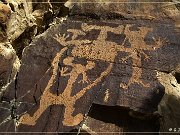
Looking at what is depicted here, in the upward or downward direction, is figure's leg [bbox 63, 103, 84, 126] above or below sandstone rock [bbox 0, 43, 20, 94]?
below

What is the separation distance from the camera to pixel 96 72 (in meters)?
4.23

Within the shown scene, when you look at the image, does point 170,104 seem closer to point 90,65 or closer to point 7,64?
point 90,65

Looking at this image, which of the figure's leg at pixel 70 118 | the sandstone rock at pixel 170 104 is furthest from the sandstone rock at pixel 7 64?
the sandstone rock at pixel 170 104

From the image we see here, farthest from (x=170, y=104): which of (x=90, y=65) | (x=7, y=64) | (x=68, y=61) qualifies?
(x=7, y=64)

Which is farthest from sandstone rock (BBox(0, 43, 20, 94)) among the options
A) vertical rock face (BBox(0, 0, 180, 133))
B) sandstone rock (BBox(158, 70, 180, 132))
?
sandstone rock (BBox(158, 70, 180, 132))

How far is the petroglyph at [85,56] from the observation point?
Answer: 3998 mm

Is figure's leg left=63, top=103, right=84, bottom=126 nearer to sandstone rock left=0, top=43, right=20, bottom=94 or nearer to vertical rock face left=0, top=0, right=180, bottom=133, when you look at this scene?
vertical rock face left=0, top=0, right=180, bottom=133

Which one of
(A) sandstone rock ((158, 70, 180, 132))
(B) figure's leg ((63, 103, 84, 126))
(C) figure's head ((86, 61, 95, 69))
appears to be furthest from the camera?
(C) figure's head ((86, 61, 95, 69))

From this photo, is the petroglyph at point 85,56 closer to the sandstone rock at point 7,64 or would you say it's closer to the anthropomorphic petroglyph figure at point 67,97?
the anthropomorphic petroglyph figure at point 67,97

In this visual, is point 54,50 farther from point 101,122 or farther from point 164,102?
point 164,102

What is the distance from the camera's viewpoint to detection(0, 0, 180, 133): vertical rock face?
390 cm

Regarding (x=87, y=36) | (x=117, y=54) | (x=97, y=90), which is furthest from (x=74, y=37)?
(x=97, y=90)

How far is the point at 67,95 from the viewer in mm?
4082

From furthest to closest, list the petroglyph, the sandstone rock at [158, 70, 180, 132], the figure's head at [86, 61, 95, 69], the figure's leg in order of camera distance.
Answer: the figure's head at [86, 61, 95, 69] → the petroglyph → the figure's leg → the sandstone rock at [158, 70, 180, 132]
